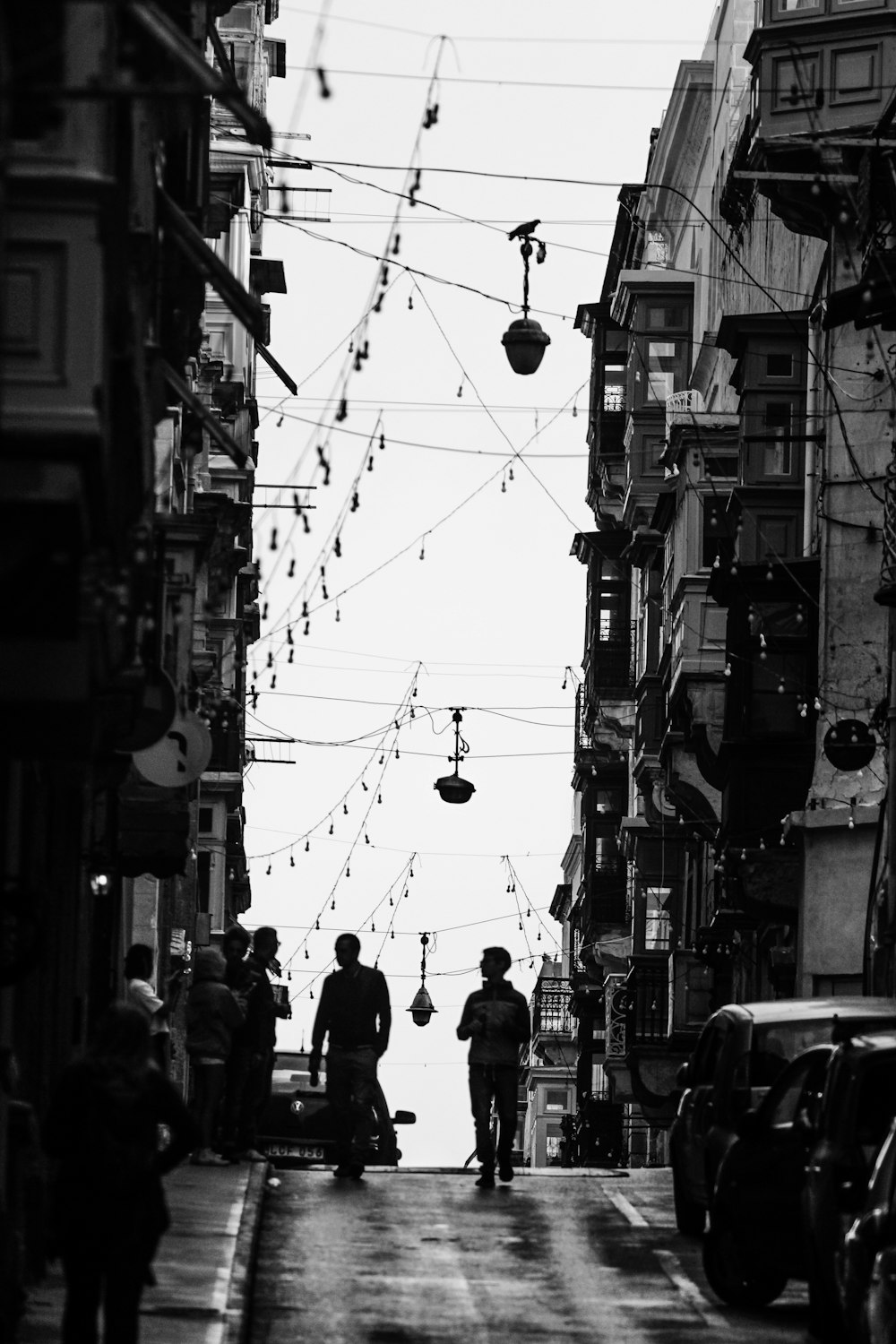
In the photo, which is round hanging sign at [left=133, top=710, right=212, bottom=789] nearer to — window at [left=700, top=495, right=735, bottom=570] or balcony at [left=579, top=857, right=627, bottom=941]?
window at [left=700, top=495, right=735, bottom=570]

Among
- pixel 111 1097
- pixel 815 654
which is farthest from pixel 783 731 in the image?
pixel 111 1097

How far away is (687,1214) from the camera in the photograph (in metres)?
22.6

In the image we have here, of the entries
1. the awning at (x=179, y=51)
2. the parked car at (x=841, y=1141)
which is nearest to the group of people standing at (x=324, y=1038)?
the parked car at (x=841, y=1141)

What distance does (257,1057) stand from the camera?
25750 mm

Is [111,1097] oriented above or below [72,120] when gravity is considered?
below

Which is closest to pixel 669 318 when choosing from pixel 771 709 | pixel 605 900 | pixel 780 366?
pixel 605 900

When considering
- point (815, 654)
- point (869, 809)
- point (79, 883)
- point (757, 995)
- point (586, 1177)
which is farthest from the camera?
point (757, 995)

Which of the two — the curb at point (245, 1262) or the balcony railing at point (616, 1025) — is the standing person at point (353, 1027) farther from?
the balcony railing at point (616, 1025)

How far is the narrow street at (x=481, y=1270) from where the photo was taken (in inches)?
696

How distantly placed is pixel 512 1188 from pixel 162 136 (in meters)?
9.47

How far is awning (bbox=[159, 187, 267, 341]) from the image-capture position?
729 inches

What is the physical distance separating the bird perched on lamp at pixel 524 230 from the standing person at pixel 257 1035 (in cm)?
672

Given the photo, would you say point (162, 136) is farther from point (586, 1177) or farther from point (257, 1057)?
point (586, 1177)

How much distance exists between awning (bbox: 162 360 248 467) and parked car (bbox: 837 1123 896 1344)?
6529 millimetres
